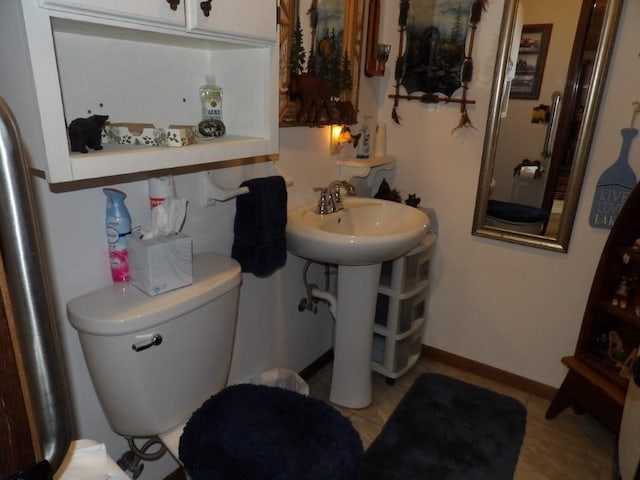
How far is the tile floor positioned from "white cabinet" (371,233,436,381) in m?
0.12

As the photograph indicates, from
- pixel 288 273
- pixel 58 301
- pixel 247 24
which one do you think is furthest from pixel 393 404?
pixel 247 24

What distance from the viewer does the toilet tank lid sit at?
3.17ft

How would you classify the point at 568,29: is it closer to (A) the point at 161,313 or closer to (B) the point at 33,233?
(A) the point at 161,313

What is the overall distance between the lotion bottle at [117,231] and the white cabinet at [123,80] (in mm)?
169

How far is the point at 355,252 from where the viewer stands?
1393 mm

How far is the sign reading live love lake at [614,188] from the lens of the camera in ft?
5.31

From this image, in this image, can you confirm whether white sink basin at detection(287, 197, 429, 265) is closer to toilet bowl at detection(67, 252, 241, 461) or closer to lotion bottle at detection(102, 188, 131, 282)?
toilet bowl at detection(67, 252, 241, 461)

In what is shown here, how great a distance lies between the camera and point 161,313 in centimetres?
102

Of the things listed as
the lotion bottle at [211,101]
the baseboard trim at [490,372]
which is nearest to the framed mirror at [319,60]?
the lotion bottle at [211,101]

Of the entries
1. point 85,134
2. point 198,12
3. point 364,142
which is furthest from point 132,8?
point 364,142

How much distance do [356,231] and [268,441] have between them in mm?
950

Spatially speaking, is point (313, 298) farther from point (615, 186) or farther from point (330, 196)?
point (615, 186)

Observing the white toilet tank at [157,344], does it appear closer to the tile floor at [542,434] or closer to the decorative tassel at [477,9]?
the tile floor at [542,434]

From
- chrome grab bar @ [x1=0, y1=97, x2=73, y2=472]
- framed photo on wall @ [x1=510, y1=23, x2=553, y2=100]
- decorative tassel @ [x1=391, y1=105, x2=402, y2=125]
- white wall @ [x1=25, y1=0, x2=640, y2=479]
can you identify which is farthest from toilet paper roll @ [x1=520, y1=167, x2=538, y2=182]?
chrome grab bar @ [x1=0, y1=97, x2=73, y2=472]
